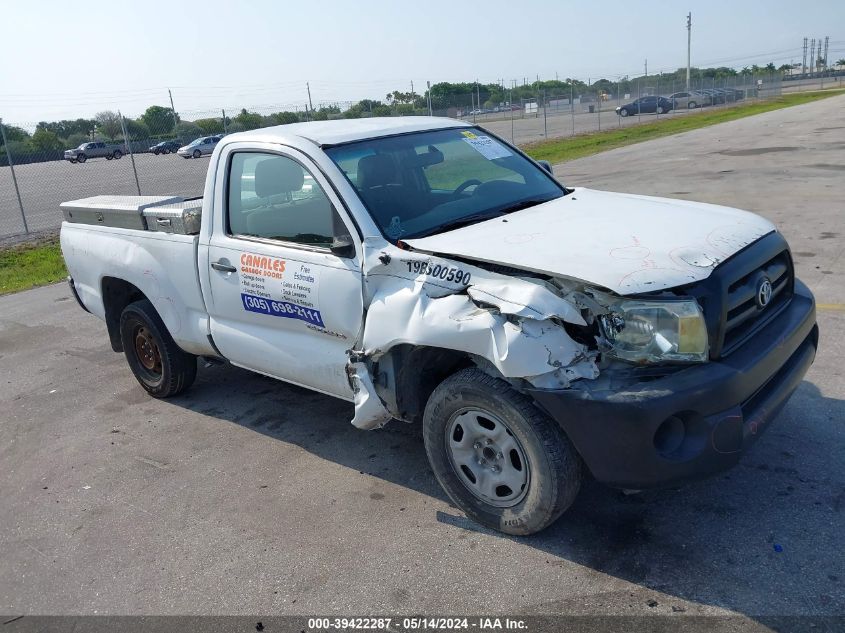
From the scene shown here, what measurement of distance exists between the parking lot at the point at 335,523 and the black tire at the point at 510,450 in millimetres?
145

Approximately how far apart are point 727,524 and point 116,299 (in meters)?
4.67

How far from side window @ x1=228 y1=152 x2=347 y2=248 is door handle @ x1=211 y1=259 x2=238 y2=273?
20 cm

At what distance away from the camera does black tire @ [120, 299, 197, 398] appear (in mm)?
5465

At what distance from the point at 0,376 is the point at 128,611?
4195 mm

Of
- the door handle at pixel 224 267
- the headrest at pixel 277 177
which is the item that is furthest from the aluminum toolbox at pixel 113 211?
the headrest at pixel 277 177

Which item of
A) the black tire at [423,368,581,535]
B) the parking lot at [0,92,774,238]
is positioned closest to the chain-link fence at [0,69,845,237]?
the parking lot at [0,92,774,238]

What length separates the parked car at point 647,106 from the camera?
160 feet

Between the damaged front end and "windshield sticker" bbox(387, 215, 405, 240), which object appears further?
"windshield sticker" bbox(387, 215, 405, 240)

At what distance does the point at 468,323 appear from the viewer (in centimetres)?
328

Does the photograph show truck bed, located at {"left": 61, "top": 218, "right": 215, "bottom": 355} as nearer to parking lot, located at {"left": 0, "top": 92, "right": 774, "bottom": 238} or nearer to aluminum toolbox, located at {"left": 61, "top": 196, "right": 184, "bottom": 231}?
aluminum toolbox, located at {"left": 61, "top": 196, "right": 184, "bottom": 231}

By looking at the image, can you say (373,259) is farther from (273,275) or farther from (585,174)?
(585,174)

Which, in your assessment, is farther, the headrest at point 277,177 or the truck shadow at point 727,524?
the headrest at point 277,177

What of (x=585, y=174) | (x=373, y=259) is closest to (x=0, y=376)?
(x=373, y=259)

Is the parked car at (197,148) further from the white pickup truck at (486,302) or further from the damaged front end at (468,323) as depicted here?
the damaged front end at (468,323)
